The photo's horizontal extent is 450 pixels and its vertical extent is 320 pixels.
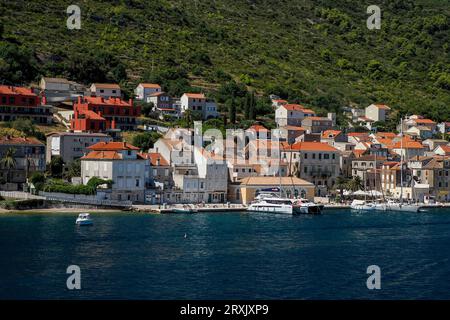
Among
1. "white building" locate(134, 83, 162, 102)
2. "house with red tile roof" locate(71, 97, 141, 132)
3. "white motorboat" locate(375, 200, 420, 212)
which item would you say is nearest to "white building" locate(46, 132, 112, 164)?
"house with red tile roof" locate(71, 97, 141, 132)

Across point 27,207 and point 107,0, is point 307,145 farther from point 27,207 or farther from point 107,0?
point 107,0

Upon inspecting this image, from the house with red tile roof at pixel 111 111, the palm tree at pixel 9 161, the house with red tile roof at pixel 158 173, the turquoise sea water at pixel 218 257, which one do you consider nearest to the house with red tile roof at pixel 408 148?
the house with red tile roof at pixel 111 111

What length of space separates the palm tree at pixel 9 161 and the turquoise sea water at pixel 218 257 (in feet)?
37.2

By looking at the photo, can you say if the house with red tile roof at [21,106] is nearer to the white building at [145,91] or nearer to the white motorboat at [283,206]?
the white building at [145,91]

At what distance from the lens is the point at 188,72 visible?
5714 inches

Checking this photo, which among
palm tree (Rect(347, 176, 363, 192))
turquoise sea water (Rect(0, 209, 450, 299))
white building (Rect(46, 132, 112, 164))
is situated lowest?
turquoise sea water (Rect(0, 209, 450, 299))

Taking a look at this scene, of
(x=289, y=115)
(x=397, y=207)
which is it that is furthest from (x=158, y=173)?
(x=289, y=115)

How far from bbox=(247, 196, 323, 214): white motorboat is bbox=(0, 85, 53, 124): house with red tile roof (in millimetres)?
32269

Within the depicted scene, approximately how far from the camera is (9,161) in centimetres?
8275

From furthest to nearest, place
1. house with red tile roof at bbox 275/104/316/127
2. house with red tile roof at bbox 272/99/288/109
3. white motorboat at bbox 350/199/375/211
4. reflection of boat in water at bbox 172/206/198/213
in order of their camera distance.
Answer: house with red tile roof at bbox 272/99/288/109 < house with red tile roof at bbox 275/104/316/127 < white motorboat at bbox 350/199/375/211 < reflection of boat in water at bbox 172/206/198/213

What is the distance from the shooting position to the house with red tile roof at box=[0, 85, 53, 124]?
333ft

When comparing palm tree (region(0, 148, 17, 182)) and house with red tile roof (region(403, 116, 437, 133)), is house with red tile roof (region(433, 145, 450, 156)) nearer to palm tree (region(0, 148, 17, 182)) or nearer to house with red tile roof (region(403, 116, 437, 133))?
house with red tile roof (region(403, 116, 437, 133))

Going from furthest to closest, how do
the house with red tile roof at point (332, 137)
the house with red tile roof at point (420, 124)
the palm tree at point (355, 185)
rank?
the house with red tile roof at point (420, 124)
the house with red tile roof at point (332, 137)
the palm tree at point (355, 185)

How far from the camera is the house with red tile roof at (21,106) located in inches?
3994
